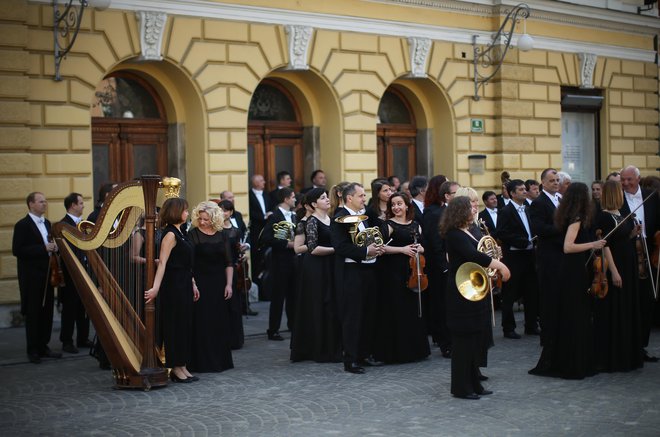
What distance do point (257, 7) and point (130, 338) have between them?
8.62m

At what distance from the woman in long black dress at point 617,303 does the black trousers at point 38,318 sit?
6.05 m

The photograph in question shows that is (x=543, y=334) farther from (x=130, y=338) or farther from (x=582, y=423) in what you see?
(x=130, y=338)

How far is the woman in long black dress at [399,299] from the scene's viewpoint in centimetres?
1088

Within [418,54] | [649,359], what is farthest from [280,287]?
[418,54]

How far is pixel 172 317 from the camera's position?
10125 mm

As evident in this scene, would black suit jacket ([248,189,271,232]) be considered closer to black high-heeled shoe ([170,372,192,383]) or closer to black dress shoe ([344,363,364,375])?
black dress shoe ([344,363,364,375])

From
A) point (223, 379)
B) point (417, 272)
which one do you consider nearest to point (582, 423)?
point (417, 272)

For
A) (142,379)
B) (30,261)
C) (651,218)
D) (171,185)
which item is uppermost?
(171,185)

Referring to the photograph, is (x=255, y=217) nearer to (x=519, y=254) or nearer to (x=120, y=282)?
(x=519, y=254)

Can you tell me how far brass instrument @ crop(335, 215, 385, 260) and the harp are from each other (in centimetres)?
208

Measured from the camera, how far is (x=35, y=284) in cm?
1173

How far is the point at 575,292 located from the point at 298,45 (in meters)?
9.10

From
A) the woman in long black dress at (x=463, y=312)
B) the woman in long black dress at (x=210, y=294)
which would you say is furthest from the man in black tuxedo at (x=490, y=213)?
the woman in long black dress at (x=463, y=312)

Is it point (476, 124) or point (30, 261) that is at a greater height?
point (476, 124)
